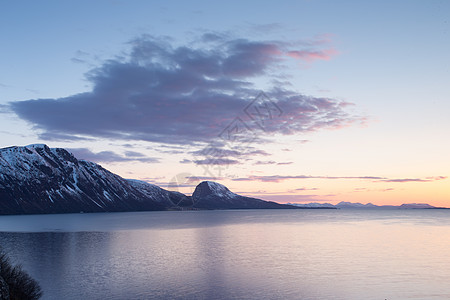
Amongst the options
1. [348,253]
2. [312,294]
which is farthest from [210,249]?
[312,294]

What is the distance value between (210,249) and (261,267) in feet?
94.4

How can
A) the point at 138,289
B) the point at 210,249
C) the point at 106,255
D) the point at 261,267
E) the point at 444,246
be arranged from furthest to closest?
the point at 444,246 < the point at 210,249 < the point at 106,255 < the point at 261,267 < the point at 138,289

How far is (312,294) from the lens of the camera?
46.7 m

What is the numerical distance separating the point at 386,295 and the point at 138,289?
31736 mm

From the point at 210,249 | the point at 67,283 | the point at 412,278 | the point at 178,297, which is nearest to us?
the point at 178,297

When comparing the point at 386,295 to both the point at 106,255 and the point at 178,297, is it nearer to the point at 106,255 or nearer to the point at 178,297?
the point at 178,297

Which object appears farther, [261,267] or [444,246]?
[444,246]

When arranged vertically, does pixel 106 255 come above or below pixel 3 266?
below

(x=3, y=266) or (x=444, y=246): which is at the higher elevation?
(x=3, y=266)

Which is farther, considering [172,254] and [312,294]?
[172,254]

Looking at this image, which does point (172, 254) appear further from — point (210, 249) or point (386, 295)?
point (386, 295)

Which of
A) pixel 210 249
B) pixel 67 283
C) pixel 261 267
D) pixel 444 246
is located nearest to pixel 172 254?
pixel 210 249

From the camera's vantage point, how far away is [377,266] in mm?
66562

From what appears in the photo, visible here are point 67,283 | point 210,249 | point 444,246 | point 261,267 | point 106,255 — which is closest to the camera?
point 67,283
